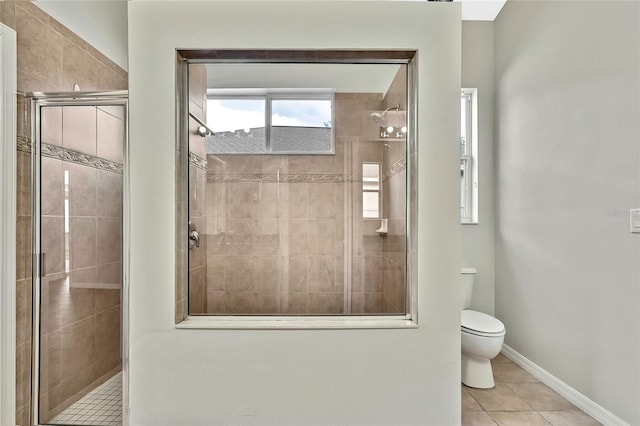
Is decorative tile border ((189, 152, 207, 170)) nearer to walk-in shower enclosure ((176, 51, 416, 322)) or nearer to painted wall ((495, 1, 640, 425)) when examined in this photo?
walk-in shower enclosure ((176, 51, 416, 322))

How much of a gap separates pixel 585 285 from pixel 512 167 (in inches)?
42.5

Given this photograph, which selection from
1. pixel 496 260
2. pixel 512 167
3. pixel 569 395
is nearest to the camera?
pixel 569 395

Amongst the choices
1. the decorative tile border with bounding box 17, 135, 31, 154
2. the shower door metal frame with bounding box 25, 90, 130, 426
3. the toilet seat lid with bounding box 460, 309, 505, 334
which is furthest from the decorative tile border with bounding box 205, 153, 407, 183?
the toilet seat lid with bounding box 460, 309, 505, 334

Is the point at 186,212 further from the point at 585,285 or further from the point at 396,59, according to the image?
the point at 585,285

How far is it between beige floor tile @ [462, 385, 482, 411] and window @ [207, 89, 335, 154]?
171cm

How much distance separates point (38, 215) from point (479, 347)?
2663mm

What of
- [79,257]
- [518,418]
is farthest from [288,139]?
[518,418]

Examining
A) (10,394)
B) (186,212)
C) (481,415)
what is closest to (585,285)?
(481,415)

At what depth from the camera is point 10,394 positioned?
1.71 meters

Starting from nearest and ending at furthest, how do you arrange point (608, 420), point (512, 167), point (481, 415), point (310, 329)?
point (310, 329), point (608, 420), point (481, 415), point (512, 167)

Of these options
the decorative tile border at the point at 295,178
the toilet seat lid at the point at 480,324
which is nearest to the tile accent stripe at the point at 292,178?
the decorative tile border at the point at 295,178

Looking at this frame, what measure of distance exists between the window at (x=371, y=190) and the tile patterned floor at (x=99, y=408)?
159cm

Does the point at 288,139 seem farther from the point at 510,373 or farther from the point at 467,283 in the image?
the point at 510,373

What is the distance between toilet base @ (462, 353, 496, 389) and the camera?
2277 millimetres
